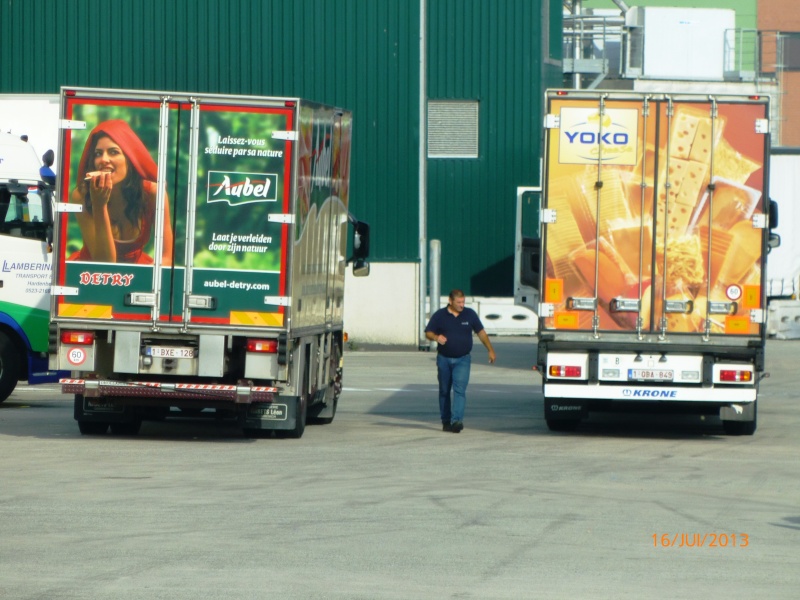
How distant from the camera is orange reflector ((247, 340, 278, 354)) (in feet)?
47.0

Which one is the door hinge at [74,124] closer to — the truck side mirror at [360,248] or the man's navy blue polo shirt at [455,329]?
the truck side mirror at [360,248]

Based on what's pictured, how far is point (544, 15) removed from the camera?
110ft

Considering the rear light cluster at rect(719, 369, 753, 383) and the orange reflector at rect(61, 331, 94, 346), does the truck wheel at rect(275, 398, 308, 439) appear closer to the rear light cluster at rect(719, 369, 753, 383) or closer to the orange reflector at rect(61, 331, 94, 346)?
the orange reflector at rect(61, 331, 94, 346)

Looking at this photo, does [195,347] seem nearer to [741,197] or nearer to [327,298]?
[327,298]

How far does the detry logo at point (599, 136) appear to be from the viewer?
51.5 feet

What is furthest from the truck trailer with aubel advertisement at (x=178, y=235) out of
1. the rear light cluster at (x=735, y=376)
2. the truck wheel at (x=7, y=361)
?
the rear light cluster at (x=735, y=376)

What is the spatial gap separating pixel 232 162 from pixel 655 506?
5749 millimetres

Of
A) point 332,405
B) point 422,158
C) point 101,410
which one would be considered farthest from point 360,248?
point 422,158

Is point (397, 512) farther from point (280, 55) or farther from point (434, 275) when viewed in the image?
point (280, 55)

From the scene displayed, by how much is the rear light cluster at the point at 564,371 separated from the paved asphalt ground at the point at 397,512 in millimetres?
755

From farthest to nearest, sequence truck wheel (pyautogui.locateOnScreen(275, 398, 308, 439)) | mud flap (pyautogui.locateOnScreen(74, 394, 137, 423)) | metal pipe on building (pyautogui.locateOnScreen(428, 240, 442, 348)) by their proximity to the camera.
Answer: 1. metal pipe on building (pyautogui.locateOnScreen(428, 240, 442, 348))
2. truck wheel (pyautogui.locateOnScreen(275, 398, 308, 439))
3. mud flap (pyautogui.locateOnScreen(74, 394, 137, 423))

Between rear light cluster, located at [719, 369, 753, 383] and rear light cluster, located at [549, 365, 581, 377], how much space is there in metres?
1.56

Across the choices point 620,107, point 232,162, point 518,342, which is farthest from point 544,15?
point 232,162
